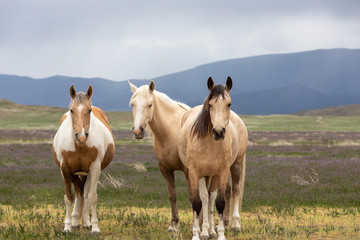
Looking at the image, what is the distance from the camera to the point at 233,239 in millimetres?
8234

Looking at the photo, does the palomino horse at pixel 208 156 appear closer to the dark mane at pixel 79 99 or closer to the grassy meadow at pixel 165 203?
the grassy meadow at pixel 165 203

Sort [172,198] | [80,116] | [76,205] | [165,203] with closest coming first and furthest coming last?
[80,116] < [172,198] < [76,205] < [165,203]

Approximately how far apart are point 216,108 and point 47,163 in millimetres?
16524

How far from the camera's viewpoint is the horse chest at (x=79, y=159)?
8492mm

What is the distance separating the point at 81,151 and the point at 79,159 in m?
0.18

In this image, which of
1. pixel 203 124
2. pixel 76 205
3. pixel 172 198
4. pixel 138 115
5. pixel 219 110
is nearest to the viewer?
pixel 219 110

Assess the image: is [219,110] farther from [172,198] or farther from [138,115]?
[172,198]

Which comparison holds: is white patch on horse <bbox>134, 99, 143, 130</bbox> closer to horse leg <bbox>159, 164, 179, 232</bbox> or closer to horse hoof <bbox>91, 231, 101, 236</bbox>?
horse leg <bbox>159, 164, 179, 232</bbox>

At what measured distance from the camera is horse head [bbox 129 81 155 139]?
784 cm

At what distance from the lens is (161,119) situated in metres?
8.90

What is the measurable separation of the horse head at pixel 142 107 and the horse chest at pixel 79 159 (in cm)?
125

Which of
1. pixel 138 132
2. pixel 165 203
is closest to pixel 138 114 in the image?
pixel 138 132

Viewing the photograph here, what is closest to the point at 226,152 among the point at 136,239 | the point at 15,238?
the point at 136,239

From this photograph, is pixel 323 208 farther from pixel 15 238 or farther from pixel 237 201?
pixel 15 238
